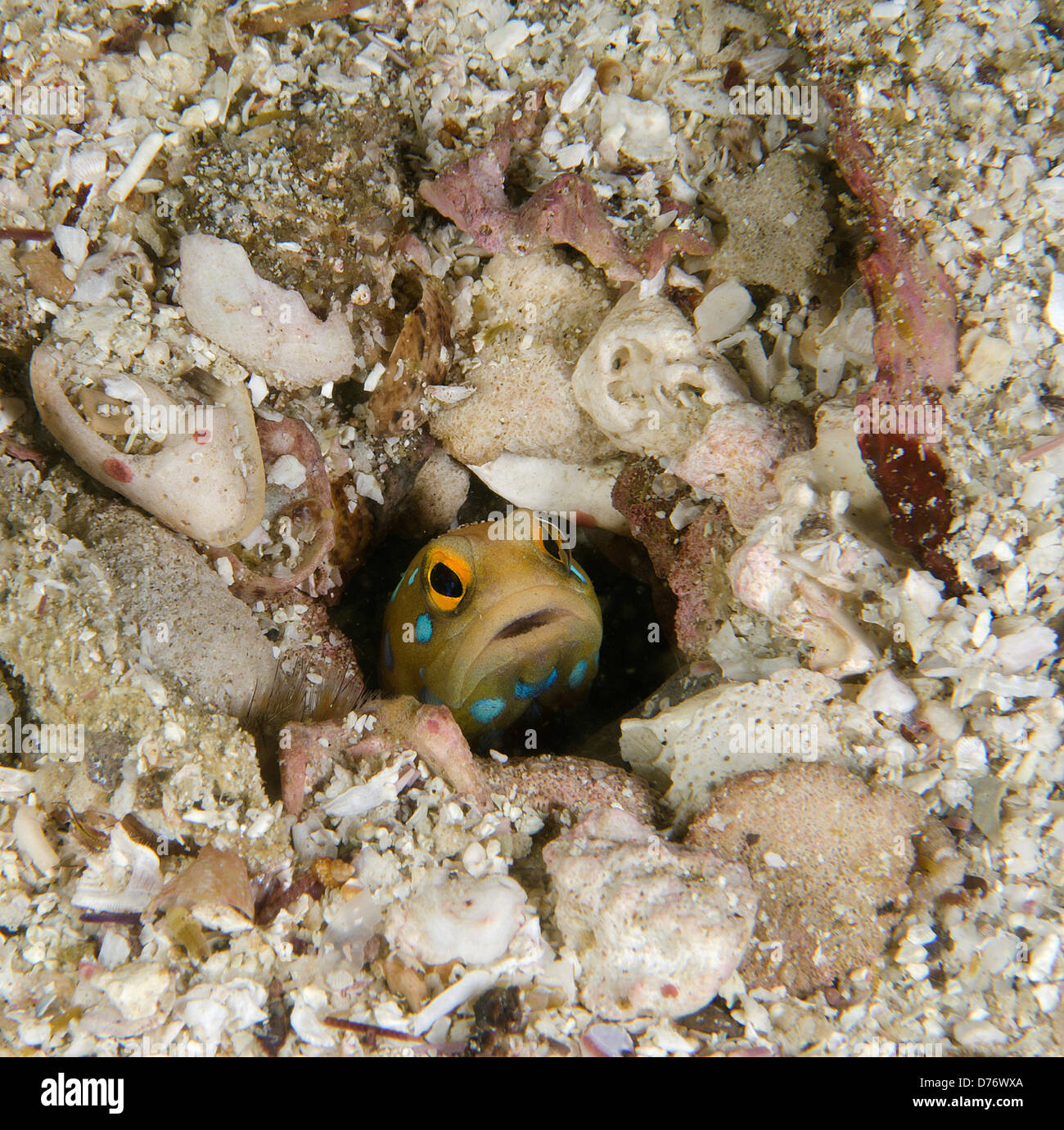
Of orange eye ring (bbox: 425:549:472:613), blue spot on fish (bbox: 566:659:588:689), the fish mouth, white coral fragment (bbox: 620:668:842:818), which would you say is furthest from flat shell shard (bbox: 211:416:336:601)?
white coral fragment (bbox: 620:668:842:818)

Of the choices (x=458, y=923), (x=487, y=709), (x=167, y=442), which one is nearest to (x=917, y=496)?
(x=458, y=923)

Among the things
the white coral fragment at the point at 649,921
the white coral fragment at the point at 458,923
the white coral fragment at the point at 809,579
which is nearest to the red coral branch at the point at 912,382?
the white coral fragment at the point at 809,579

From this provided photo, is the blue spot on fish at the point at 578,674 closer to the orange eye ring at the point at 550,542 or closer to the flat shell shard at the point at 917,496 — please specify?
the orange eye ring at the point at 550,542

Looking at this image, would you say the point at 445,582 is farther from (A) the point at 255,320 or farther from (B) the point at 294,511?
(A) the point at 255,320

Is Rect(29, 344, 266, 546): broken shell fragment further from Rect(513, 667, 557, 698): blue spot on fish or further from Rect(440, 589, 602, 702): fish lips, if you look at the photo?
Rect(513, 667, 557, 698): blue spot on fish
